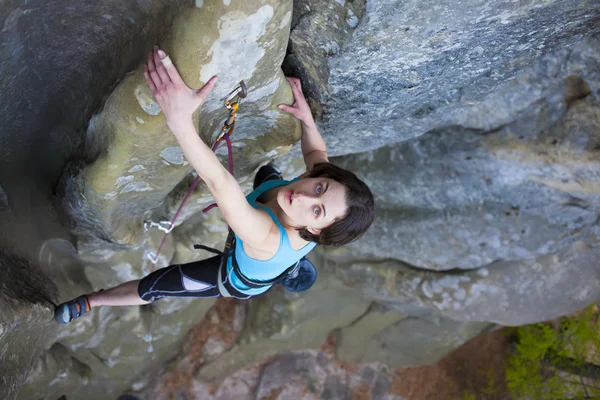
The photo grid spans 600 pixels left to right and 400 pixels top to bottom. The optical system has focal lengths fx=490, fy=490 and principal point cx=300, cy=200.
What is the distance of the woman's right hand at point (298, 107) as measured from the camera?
2281 millimetres

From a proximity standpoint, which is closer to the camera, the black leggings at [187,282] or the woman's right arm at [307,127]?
the woman's right arm at [307,127]

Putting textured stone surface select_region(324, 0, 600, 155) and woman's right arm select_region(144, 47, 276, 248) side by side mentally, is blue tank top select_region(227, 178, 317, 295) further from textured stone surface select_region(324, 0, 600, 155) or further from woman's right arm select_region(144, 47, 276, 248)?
textured stone surface select_region(324, 0, 600, 155)

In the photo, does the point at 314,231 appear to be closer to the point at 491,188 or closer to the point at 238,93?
the point at 238,93

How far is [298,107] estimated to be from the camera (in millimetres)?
2336

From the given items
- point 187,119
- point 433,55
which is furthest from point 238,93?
point 433,55

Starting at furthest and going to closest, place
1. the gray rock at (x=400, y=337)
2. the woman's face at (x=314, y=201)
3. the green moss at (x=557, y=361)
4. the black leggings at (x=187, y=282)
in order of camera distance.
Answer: the green moss at (x=557, y=361) < the gray rock at (x=400, y=337) < the black leggings at (x=187, y=282) < the woman's face at (x=314, y=201)

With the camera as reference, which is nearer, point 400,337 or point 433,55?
point 433,55

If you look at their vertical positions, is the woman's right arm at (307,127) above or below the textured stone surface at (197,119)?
below

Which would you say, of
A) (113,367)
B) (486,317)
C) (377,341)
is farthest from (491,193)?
(113,367)

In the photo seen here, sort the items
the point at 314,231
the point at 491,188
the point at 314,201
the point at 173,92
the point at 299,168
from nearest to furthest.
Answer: the point at 173,92
the point at 314,201
the point at 314,231
the point at 299,168
the point at 491,188

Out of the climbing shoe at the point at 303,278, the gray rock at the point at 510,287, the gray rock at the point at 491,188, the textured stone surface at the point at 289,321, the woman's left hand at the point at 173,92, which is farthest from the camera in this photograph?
the textured stone surface at the point at 289,321

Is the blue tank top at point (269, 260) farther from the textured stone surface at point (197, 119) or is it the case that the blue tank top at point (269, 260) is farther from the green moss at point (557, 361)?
the green moss at point (557, 361)

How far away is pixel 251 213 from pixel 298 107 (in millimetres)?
710

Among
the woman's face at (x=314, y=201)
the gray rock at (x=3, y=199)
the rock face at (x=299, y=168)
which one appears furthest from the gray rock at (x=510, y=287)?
the gray rock at (x=3, y=199)
